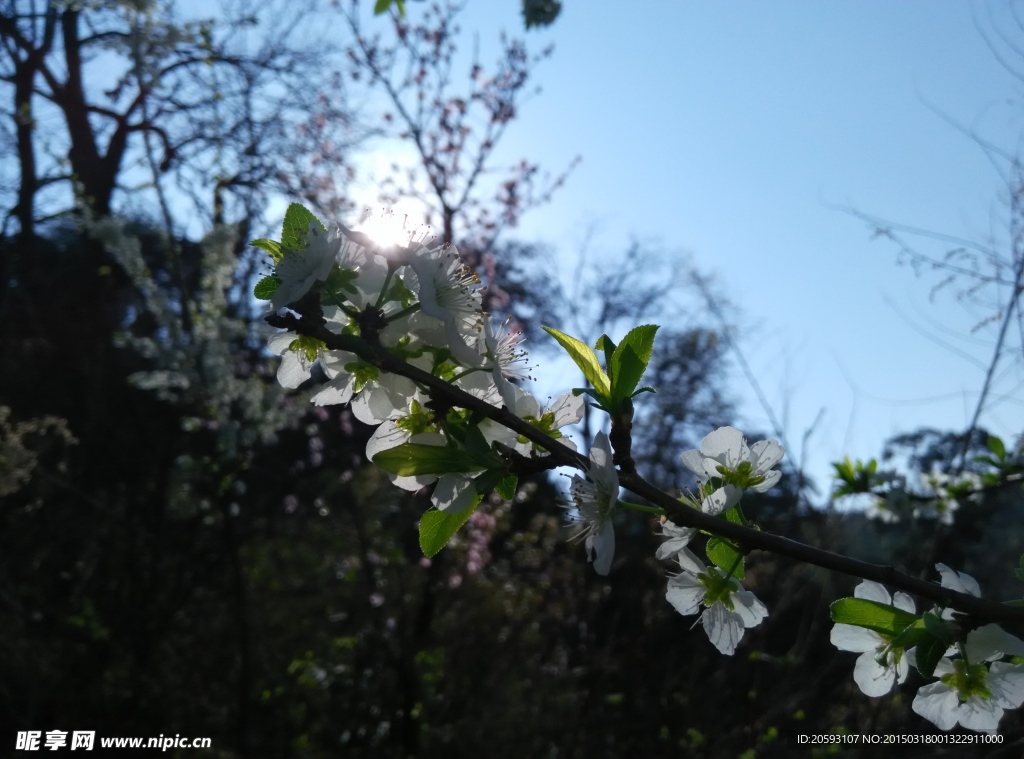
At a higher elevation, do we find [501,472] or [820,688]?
[820,688]

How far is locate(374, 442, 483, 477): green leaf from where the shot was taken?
2.70ft

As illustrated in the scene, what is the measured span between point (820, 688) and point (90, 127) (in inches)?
299

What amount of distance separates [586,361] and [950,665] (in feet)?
1.87

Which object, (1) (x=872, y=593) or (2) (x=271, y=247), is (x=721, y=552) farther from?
(2) (x=271, y=247)

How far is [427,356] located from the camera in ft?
2.93

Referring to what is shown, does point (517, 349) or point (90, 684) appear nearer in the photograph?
point (517, 349)

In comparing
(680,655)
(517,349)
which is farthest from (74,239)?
(517,349)

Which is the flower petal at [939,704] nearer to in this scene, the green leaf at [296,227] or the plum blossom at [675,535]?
the plum blossom at [675,535]

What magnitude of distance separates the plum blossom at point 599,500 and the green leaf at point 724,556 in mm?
141

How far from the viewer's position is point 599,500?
0.86m

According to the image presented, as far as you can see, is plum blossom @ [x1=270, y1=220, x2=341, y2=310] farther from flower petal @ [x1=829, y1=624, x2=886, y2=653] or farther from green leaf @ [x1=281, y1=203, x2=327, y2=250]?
flower petal @ [x1=829, y1=624, x2=886, y2=653]

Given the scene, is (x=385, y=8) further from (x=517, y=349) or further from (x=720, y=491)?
(x=720, y=491)

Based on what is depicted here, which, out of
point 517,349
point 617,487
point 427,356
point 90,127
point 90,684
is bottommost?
point 617,487

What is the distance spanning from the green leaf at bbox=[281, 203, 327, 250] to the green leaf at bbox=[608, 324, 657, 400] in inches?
14.1
